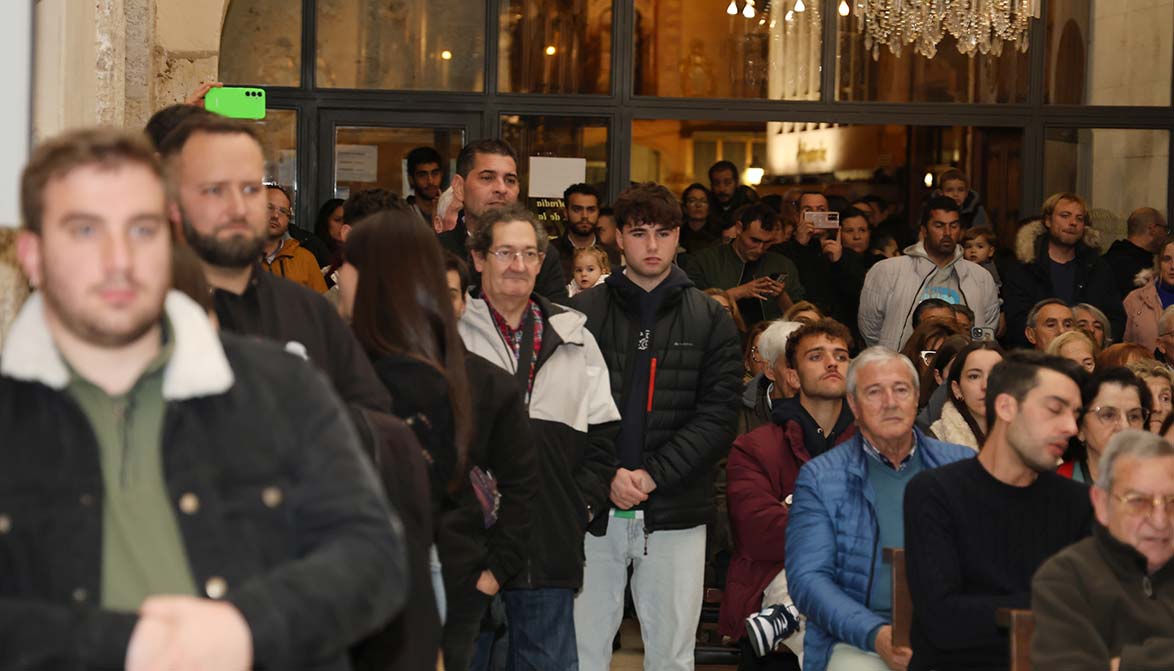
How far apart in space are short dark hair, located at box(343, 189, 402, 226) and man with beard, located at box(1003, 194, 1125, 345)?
4734 millimetres

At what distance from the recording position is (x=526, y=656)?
16.5 ft

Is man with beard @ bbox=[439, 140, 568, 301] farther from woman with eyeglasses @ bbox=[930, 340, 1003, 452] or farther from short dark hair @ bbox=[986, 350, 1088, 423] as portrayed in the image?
short dark hair @ bbox=[986, 350, 1088, 423]

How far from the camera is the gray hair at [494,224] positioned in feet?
17.3

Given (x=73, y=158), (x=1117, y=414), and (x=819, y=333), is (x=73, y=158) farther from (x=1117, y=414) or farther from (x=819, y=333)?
(x=819, y=333)

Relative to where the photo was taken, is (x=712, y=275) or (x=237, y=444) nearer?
(x=237, y=444)

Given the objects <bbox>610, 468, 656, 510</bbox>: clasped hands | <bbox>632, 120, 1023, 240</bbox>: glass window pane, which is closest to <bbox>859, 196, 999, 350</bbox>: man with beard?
<bbox>632, 120, 1023, 240</bbox>: glass window pane

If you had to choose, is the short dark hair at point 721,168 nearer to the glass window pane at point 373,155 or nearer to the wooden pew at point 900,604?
the glass window pane at point 373,155

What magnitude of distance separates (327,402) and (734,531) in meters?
3.87

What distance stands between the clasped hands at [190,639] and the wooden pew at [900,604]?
114 inches

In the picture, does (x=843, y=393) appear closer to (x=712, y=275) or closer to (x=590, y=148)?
(x=712, y=275)

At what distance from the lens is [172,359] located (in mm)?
2062

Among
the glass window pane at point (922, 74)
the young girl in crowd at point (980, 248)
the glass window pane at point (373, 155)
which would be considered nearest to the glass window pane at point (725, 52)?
the glass window pane at point (922, 74)

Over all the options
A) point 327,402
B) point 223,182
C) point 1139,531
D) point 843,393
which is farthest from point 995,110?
point 327,402

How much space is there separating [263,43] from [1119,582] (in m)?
7.77
